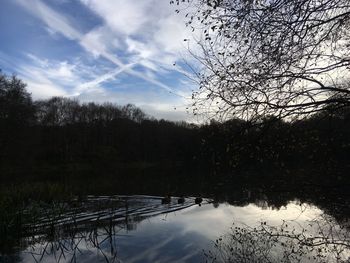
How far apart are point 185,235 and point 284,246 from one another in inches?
128

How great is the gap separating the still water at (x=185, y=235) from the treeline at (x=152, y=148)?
1511mm

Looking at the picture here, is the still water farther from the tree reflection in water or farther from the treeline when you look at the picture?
the treeline

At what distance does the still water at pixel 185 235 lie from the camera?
392 inches

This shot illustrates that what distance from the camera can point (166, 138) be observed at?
87.6 metres

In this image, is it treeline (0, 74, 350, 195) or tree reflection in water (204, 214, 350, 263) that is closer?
treeline (0, 74, 350, 195)

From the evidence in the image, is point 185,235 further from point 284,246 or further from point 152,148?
point 152,148

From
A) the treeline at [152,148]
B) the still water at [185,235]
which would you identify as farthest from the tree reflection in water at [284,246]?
the treeline at [152,148]

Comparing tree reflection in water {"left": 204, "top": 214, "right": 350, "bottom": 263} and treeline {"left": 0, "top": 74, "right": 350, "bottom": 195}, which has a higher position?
treeline {"left": 0, "top": 74, "right": 350, "bottom": 195}

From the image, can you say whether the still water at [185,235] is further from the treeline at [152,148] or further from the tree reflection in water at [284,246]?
the treeline at [152,148]

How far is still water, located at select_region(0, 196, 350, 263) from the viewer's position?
9945 mm

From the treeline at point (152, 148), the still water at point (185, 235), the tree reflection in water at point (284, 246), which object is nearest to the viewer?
the treeline at point (152, 148)

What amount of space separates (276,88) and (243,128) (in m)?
0.76

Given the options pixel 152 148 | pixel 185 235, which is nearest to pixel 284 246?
pixel 185 235

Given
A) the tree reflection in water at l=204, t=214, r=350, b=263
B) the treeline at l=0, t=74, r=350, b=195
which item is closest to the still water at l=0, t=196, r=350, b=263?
the tree reflection in water at l=204, t=214, r=350, b=263
